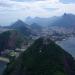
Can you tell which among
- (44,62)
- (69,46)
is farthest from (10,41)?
(44,62)

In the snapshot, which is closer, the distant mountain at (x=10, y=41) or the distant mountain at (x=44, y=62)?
the distant mountain at (x=44, y=62)

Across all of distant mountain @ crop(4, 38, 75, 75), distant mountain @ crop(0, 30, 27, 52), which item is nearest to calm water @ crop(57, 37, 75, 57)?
distant mountain @ crop(0, 30, 27, 52)

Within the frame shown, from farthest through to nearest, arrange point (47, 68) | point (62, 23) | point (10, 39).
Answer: point (62, 23) → point (10, 39) → point (47, 68)

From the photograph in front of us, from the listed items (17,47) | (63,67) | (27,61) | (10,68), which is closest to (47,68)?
(63,67)

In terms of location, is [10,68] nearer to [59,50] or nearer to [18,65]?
[18,65]

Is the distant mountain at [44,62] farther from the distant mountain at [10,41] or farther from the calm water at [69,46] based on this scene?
the distant mountain at [10,41]

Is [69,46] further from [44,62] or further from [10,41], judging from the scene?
[44,62]

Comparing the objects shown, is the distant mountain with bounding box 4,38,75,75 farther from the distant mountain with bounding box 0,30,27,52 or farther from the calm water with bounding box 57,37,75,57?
the distant mountain with bounding box 0,30,27,52

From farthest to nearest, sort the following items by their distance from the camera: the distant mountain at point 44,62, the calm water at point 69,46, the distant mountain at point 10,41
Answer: the distant mountain at point 10,41 → the calm water at point 69,46 → the distant mountain at point 44,62

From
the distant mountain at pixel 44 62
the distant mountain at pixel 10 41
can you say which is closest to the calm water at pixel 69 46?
the distant mountain at pixel 10 41
